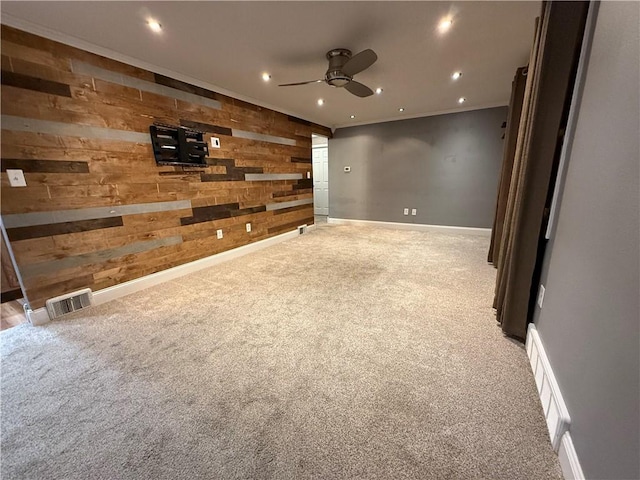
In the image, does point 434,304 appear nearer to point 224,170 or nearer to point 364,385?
point 364,385

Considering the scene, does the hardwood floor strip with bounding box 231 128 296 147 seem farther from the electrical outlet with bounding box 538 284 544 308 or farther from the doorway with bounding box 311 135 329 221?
the electrical outlet with bounding box 538 284 544 308

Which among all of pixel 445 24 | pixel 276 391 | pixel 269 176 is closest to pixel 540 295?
pixel 276 391

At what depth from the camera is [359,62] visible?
2.23 meters

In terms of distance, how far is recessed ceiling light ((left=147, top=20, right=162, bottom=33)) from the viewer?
1966 mm

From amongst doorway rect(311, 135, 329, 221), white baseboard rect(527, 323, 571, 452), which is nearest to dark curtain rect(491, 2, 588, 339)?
white baseboard rect(527, 323, 571, 452)

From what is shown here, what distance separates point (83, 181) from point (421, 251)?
426 centimetres

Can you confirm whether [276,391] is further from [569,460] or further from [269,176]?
[269,176]

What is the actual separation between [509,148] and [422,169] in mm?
2330

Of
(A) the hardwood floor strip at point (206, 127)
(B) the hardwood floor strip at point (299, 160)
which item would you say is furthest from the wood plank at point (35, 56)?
(B) the hardwood floor strip at point (299, 160)

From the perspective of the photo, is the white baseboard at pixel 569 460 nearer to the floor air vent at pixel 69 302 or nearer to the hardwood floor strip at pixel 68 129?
the floor air vent at pixel 69 302

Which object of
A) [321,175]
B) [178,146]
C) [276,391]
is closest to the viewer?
[276,391]

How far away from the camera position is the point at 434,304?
2330 millimetres

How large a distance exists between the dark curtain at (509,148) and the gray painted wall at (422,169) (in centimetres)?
181

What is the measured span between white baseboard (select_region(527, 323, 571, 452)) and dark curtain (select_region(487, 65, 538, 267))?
1905mm
